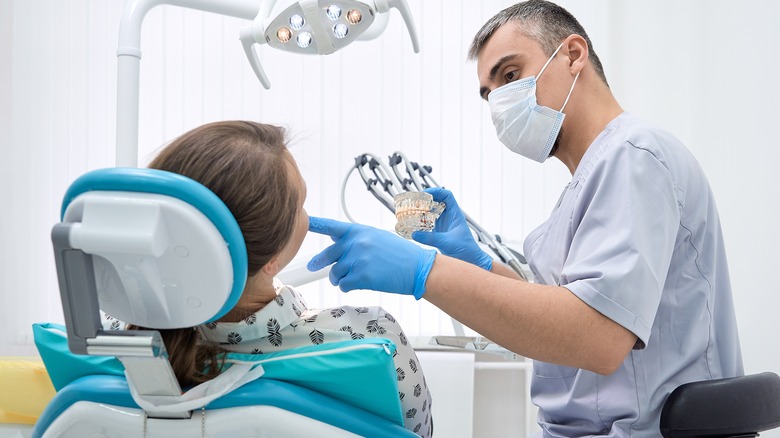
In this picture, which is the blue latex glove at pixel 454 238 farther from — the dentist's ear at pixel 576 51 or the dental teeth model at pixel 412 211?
the dentist's ear at pixel 576 51

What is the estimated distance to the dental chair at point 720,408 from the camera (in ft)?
3.60

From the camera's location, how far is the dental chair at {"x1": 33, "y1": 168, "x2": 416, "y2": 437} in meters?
0.74

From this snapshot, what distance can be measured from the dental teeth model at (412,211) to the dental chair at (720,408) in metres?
0.73

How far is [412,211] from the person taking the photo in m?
1.67

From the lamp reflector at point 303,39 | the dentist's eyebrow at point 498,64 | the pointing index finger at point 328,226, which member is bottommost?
the pointing index finger at point 328,226

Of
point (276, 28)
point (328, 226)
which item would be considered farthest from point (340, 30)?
point (328, 226)

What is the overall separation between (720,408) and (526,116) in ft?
2.42

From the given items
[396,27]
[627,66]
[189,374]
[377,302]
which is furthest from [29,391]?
[627,66]

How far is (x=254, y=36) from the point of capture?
157cm

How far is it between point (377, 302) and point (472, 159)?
0.71 m

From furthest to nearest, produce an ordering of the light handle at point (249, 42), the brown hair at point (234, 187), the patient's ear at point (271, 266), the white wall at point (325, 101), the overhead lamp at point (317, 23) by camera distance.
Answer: the white wall at point (325, 101) < the light handle at point (249, 42) < the overhead lamp at point (317, 23) < the patient's ear at point (271, 266) < the brown hair at point (234, 187)

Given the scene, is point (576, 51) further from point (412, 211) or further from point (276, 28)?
point (276, 28)

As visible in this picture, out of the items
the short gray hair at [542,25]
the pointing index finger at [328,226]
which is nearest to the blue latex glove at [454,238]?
the short gray hair at [542,25]

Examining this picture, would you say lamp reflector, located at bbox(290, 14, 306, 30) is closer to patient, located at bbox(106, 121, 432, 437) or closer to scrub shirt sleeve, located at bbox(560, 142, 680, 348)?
patient, located at bbox(106, 121, 432, 437)
